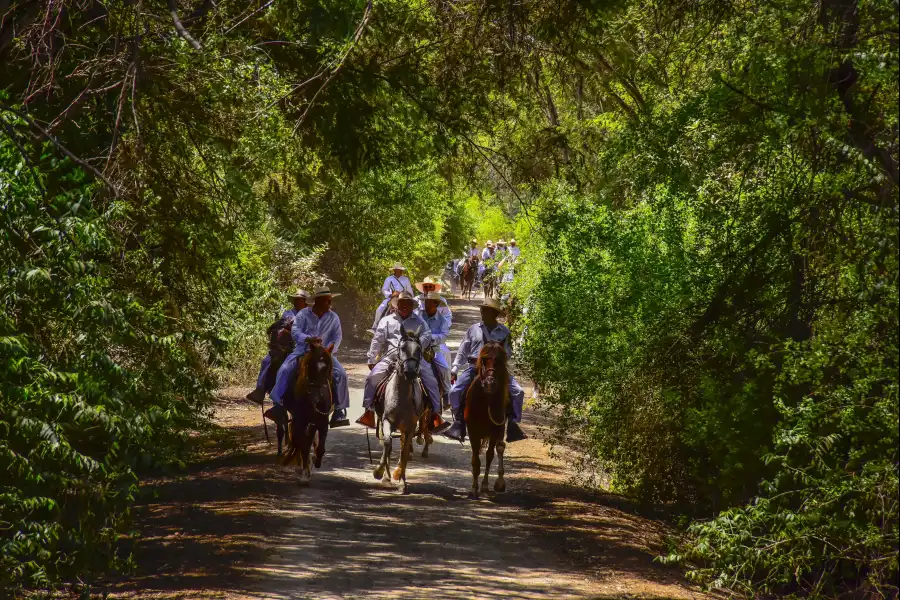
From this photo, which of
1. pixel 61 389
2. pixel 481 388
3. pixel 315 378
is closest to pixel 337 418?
pixel 315 378

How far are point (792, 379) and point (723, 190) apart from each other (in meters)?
4.76

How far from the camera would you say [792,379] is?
814cm

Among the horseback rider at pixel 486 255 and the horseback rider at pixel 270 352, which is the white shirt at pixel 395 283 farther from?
the horseback rider at pixel 486 255

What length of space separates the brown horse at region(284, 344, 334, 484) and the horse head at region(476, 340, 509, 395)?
78.3 inches

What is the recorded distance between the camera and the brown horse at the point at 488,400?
15.9 meters

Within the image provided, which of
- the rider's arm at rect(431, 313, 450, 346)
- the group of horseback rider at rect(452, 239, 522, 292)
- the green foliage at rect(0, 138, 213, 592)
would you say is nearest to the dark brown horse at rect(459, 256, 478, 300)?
the group of horseback rider at rect(452, 239, 522, 292)

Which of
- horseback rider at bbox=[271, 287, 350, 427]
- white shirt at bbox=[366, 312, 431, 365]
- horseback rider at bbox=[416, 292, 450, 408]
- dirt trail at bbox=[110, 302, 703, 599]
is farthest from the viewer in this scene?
horseback rider at bbox=[416, 292, 450, 408]

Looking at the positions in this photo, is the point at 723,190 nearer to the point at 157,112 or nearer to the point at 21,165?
the point at 157,112

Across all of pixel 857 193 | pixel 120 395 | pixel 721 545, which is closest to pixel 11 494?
pixel 120 395

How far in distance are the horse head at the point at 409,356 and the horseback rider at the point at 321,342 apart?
88 cm

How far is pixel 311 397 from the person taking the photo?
15742 millimetres

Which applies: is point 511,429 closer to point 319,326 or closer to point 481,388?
point 481,388

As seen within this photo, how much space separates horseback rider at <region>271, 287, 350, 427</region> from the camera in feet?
53.8

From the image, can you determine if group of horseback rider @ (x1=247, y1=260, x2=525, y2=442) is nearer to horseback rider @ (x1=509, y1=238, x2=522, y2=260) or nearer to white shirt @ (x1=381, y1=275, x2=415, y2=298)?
white shirt @ (x1=381, y1=275, x2=415, y2=298)
